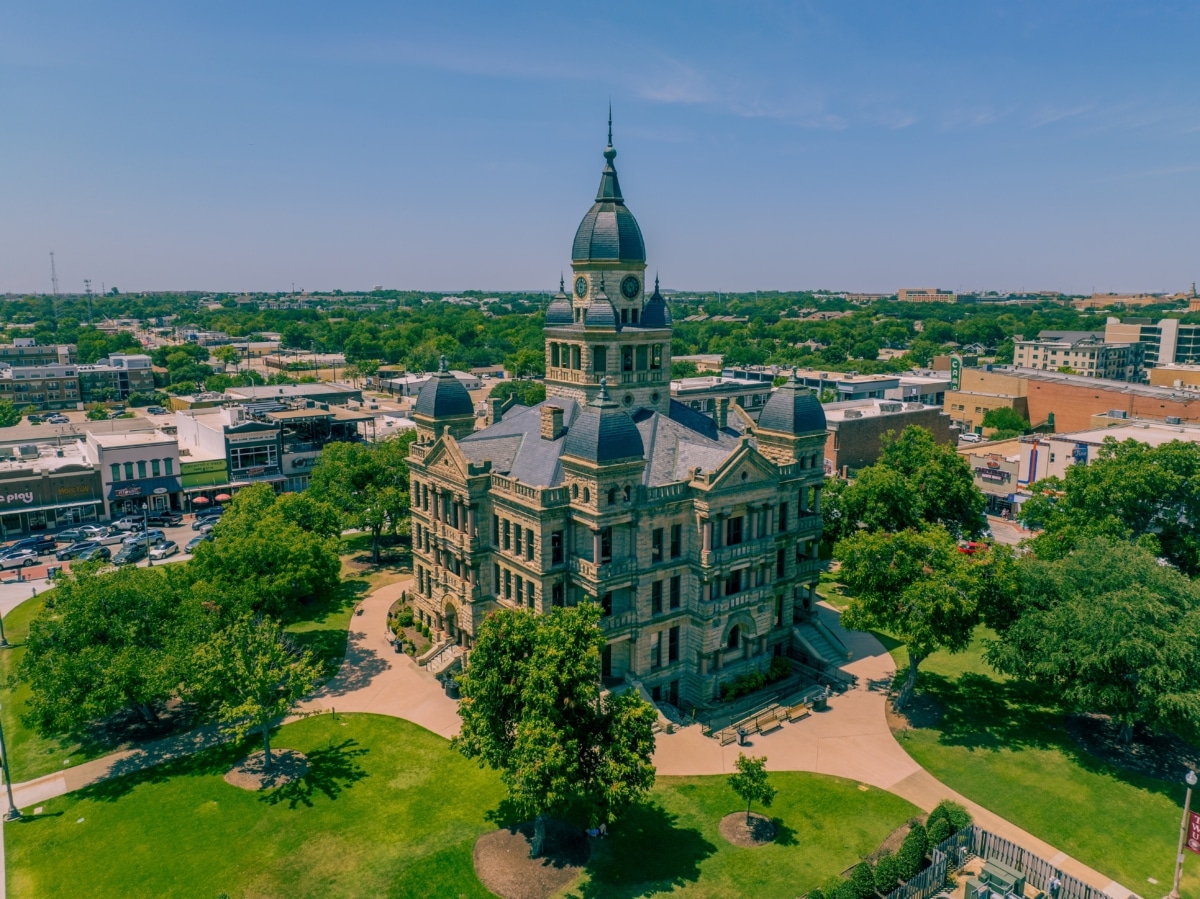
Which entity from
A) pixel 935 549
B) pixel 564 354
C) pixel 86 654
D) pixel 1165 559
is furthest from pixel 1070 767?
pixel 86 654

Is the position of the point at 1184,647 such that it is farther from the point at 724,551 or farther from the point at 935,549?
the point at 724,551

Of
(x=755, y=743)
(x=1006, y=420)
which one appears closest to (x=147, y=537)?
(x=755, y=743)

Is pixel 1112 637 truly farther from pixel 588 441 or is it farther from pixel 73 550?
pixel 73 550

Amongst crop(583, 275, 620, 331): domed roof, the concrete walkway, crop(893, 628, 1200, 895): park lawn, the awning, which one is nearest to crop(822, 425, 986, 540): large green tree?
the concrete walkway

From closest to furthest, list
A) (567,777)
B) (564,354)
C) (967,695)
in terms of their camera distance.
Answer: (567,777)
(967,695)
(564,354)

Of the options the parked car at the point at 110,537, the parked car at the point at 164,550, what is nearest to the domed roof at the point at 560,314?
the parked car at the point at 164,550

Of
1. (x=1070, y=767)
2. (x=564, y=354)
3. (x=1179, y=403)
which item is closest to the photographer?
(x=1070, y=767)

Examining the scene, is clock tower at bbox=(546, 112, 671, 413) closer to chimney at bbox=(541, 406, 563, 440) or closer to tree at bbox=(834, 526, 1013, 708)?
chimney at bbox=(541, 406, 563, 440)
